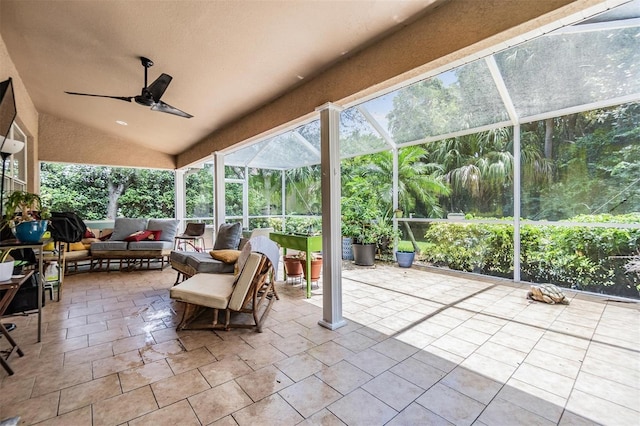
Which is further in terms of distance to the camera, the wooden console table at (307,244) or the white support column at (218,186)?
the white support column at (218,186)

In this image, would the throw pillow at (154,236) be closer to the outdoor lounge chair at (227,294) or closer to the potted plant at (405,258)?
the outdoor lounge chair at (227,294)

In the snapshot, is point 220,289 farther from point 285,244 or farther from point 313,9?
point 313,9

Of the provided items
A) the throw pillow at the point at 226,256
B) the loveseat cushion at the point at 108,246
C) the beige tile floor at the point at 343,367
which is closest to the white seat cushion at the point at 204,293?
the beige tile floor at the point at 343,367

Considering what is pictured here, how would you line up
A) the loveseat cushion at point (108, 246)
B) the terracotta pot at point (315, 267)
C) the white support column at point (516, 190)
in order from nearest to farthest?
1. the terracotta pot at point (315, 267)
2. the white support column at point (516, 190)
3. the loveseat cushion at point (108, 246)

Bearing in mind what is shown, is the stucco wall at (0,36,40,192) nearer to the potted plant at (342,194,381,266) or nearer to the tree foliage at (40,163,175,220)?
the tree foliage at (40,163,175,220)

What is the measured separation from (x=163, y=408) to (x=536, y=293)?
4253 millimetres

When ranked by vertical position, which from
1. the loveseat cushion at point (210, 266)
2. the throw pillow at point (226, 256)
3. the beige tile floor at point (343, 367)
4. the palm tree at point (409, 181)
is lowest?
the beige tile floor at point (343, 367)

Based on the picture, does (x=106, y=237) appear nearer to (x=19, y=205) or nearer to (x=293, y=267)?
(x=19, y=205)

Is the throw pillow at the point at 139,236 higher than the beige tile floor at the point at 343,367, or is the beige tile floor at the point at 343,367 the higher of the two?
the throw pillow at the point at 139,236

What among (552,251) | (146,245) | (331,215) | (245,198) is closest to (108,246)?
(146,245)

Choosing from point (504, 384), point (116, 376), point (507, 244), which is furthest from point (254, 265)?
point (507, 244)

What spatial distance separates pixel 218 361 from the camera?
2.35 m

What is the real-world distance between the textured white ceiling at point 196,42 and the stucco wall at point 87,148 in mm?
2146

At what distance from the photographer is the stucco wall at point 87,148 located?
6086mm
